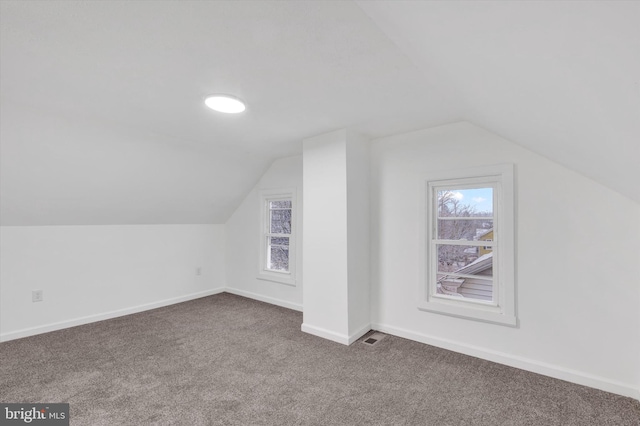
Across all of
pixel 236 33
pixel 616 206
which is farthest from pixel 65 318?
pixel 616 206

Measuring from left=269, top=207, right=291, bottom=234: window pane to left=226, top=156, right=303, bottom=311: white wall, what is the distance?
0.23 m

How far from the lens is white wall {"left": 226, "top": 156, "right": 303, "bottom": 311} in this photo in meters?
4.16

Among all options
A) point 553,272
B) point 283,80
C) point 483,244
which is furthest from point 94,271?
point 553,272

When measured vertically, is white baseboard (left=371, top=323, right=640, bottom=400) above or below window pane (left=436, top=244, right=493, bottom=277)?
below

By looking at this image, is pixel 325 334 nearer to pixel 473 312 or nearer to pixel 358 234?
pixel 358 234

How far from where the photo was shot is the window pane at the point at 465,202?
9.08 ft

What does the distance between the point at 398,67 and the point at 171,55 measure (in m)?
Result: 1.36

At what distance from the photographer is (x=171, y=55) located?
1663 millimetres

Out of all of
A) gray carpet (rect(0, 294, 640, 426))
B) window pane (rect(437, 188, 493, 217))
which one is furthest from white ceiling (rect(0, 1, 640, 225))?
gray carpet (rect(0, 294, 640, 426))

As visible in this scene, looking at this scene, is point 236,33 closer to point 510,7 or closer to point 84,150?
point 510,7

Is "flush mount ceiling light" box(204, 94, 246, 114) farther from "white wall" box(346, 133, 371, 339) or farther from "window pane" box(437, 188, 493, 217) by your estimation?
"window pane" box(437, 188, 493, 217)

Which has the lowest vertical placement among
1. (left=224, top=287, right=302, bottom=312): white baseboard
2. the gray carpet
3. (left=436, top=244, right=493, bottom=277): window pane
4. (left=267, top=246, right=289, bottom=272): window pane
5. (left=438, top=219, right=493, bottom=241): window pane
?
the gray carpet

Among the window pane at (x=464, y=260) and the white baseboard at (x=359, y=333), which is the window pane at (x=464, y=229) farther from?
the white baseboard at (x=359, y=333)
